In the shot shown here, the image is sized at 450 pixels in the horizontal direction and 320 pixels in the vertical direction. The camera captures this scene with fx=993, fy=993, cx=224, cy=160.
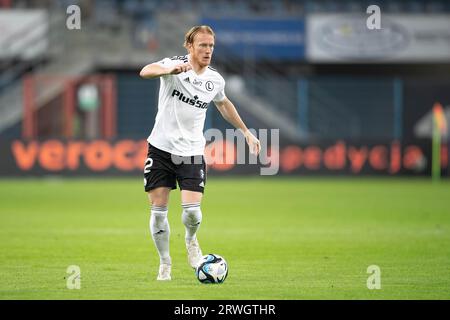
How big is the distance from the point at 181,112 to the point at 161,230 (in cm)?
111

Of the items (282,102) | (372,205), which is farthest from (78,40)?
(372,205)

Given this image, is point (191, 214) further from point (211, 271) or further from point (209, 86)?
point (209, 86)

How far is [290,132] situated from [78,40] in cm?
760

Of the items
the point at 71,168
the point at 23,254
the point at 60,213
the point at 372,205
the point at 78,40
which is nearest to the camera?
the point at 23,254

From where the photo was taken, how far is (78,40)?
105 ft

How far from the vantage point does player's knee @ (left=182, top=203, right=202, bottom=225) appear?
9.09 metres

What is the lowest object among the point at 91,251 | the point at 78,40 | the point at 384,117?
the point at 91,251

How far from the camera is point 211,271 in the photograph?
28.9 feet
